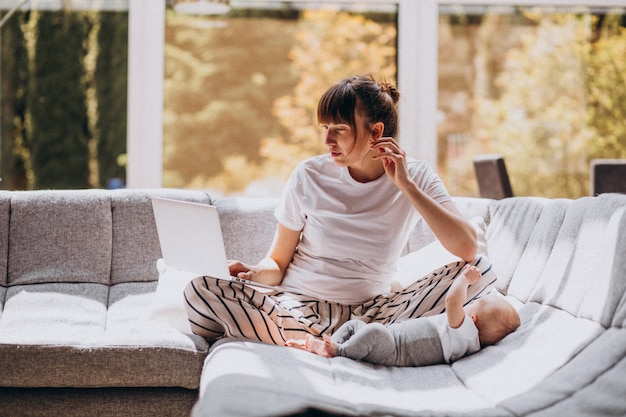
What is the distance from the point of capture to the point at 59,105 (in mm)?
4074

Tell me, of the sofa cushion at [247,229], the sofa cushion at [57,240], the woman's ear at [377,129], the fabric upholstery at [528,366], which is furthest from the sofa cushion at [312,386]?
the sofa cushion at [57,240]

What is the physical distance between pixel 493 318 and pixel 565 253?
0.28 metres

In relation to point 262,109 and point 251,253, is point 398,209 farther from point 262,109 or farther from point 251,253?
point 262,109

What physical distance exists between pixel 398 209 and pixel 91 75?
2410mm

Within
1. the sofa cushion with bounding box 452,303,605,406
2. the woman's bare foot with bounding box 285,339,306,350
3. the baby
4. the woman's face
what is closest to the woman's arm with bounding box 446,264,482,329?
the baby

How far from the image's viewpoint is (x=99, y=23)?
4.07 metres

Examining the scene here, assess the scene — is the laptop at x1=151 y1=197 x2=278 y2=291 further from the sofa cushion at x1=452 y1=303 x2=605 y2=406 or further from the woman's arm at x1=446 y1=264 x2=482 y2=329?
the sofa cushion at x1=452 y1=303 x2=605 y2=406

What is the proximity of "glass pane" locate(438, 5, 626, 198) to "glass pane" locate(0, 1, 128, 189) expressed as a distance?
184 centimetres

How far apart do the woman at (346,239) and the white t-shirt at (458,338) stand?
0.17 m

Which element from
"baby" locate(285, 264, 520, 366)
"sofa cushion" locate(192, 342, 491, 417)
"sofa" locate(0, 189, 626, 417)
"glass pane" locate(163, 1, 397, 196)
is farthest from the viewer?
"glass pane" locate(163, 1, 397, 196)

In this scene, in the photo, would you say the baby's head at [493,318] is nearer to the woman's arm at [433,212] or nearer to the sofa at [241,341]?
the sofa at [241,341]

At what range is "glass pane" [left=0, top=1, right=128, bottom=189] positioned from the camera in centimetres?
405

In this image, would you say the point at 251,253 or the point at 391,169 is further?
the point at 251,253

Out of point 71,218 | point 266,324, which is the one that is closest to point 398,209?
point 266,324
